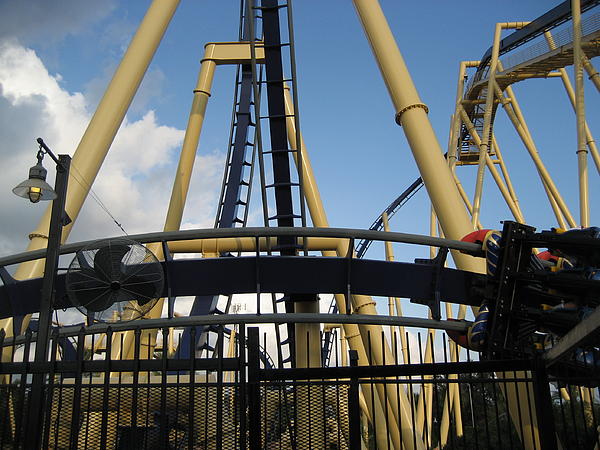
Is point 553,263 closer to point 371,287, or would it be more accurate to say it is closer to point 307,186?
point 371,287

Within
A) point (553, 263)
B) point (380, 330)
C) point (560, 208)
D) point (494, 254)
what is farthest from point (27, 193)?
point (560, 208)

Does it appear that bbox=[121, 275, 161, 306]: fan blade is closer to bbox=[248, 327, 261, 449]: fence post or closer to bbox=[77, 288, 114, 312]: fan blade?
bbox=[77, 288, 114, 312]: fan blade

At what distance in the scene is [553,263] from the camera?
24.8 feet

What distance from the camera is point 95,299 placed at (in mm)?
6820

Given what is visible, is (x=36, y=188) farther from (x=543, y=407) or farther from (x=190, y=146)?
(x=190, y=146)

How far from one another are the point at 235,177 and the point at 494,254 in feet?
37.8

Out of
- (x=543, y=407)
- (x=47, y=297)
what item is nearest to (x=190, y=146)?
(x=47, y=297)

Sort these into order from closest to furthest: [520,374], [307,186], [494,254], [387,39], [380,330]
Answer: [494,254], [520,374], [387,39], [380,330], [307,186]

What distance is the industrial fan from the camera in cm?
681

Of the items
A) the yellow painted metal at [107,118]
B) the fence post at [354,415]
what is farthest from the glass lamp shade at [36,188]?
the fence post at [354,415]

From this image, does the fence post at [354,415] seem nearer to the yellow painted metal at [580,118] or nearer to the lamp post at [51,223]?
the lamp post at [51,223]

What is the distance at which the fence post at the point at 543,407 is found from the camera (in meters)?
4.23

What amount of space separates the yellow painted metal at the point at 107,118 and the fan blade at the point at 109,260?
266 centimetres

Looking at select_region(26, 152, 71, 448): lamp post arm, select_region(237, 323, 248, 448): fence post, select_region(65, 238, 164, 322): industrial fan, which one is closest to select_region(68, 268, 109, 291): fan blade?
select_region(65, 238, 164, 322): industrial fan
